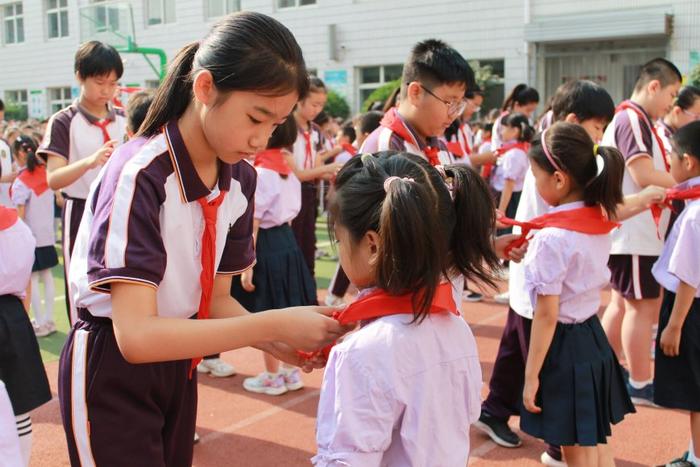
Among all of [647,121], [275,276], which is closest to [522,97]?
[647,121]

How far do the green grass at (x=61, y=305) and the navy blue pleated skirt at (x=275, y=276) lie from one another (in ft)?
1.04

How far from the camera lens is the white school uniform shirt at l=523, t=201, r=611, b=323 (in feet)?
9.05

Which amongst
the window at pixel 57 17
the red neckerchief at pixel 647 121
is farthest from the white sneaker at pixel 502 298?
the window at pixel 57 17

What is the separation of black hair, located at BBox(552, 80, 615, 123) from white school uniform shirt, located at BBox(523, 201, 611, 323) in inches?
47.9

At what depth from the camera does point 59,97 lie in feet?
87.0

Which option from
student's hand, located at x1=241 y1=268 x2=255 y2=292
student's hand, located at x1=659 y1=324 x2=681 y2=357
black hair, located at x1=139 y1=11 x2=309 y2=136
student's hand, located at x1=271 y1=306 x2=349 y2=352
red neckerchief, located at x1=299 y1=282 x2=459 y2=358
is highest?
black hair, located at x1=139 y1=11 x2=309 y2=136

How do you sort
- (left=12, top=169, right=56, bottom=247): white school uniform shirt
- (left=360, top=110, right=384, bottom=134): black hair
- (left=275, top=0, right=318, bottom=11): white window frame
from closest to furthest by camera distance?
(left=360, top=110, right=384, bottom=134): black hair < (left=12, top=169, right=56, bottom=247): white school uniform shirt < (left=275, top=0, right=318, bottom=11): white window frame

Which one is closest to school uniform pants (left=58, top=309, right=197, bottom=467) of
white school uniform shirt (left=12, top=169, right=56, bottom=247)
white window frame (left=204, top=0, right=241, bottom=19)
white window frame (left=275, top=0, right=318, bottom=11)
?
white school uniform shirt (left=12, top=169, right=56, bottom=247)

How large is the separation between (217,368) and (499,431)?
73.2 inches

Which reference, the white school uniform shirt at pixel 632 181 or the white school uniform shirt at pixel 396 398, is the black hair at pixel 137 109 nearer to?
the white school uniform shirt at pixel 396 398

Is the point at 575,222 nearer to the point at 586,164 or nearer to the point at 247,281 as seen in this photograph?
the point at 586,164

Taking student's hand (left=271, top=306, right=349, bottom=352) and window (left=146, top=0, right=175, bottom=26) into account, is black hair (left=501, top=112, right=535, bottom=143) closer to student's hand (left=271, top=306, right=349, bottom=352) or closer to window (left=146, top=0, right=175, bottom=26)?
student's hand (left=271, top=306, right=349, bottom=352)

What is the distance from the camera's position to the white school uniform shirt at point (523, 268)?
3.17 metres

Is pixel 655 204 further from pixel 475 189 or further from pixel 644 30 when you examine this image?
pixel 644 30
